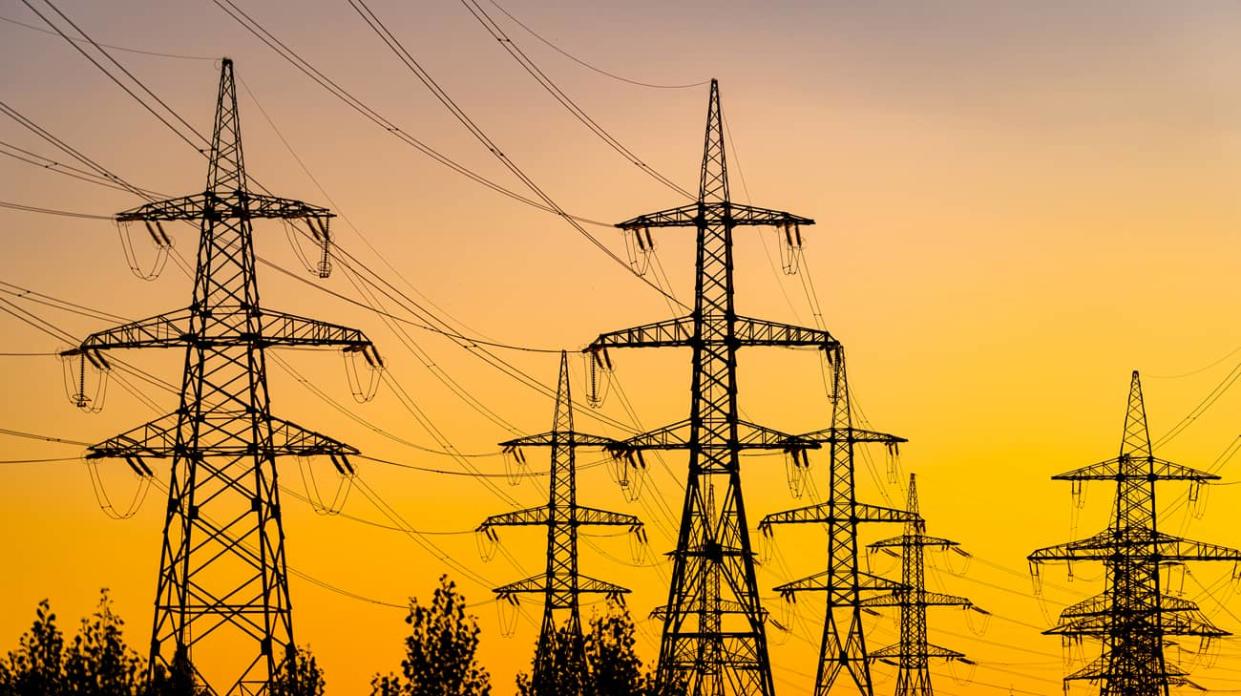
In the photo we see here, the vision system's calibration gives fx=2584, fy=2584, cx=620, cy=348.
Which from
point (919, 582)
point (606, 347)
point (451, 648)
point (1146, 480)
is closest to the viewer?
point (606, 347)

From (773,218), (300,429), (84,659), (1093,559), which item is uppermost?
(1093,559)

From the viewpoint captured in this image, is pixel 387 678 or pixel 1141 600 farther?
pixel 1141 600

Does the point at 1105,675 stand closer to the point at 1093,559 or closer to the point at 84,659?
the point at 1093,559

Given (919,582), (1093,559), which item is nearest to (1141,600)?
(1093,559)

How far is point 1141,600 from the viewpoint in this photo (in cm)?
13738

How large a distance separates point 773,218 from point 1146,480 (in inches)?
2022

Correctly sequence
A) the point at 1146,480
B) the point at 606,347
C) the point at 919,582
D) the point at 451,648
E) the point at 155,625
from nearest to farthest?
the point at 155,625 < the point at 606,347 < the point at 451,648 < the point at 1146,480 < the point at 919,582

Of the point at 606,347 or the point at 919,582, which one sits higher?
the point at 919,582

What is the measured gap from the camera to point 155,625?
7950cm

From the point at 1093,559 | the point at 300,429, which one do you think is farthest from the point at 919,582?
the point at 300,429

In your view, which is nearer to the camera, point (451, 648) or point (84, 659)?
point (84, 659)

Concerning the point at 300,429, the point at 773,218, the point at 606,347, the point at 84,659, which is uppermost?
the point at 773,218

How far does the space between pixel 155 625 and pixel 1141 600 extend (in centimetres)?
7168

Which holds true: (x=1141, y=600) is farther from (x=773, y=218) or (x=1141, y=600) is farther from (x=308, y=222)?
(x=308, y=222)
